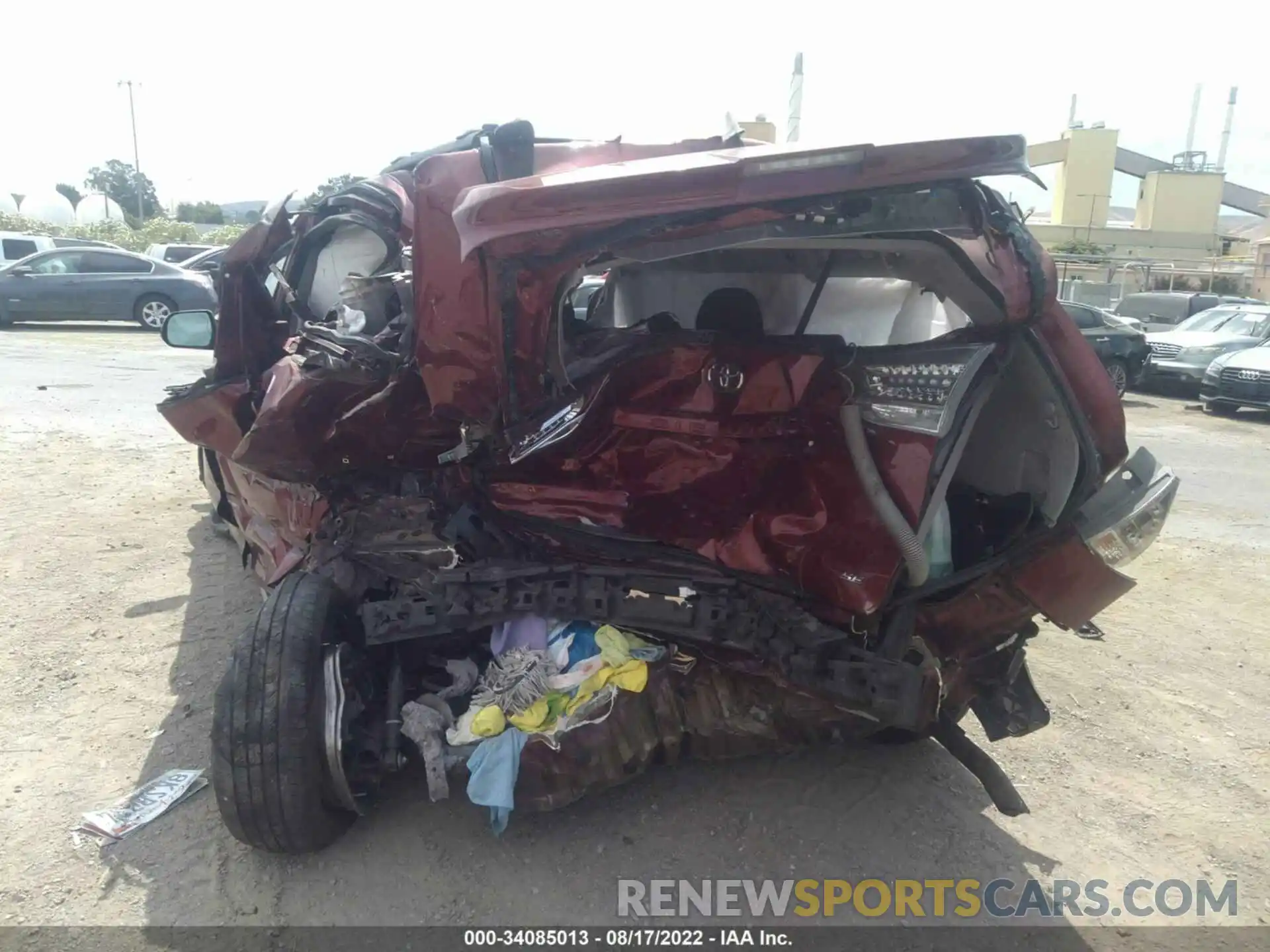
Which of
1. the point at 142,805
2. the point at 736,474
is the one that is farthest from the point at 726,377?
the point at 142,805

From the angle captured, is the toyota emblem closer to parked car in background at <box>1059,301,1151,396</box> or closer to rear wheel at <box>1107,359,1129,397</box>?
parked car in background at <box>1059,301,1151,396</box>

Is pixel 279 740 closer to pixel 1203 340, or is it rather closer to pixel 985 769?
pixel 985 769

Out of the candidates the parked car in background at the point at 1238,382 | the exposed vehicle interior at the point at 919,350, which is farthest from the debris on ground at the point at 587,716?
the parked car in background at the point at 1238,382

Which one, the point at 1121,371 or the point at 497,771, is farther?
the point at 1121,371

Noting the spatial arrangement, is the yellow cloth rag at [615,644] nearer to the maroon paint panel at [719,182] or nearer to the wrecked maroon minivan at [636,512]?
the wrecked maroon minivan at [636,512]

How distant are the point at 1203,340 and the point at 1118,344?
195cm

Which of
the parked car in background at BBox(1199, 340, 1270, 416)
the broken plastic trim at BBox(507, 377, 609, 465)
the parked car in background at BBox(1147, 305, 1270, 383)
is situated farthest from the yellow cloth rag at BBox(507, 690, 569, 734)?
the parked car in background at BBox(1147, 305, 1270, 383)

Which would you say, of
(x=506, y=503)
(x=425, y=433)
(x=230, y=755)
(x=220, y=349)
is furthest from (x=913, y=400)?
(x=220, y=349)

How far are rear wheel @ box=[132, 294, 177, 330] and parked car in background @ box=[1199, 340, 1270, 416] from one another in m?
17.7

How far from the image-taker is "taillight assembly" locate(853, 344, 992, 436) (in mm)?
2430

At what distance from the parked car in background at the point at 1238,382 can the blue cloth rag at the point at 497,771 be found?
1328 centimetres

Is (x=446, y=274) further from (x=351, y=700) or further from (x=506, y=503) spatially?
(x=351, y=700)

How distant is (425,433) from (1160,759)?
9.63 ft

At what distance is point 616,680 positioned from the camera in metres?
2.74
